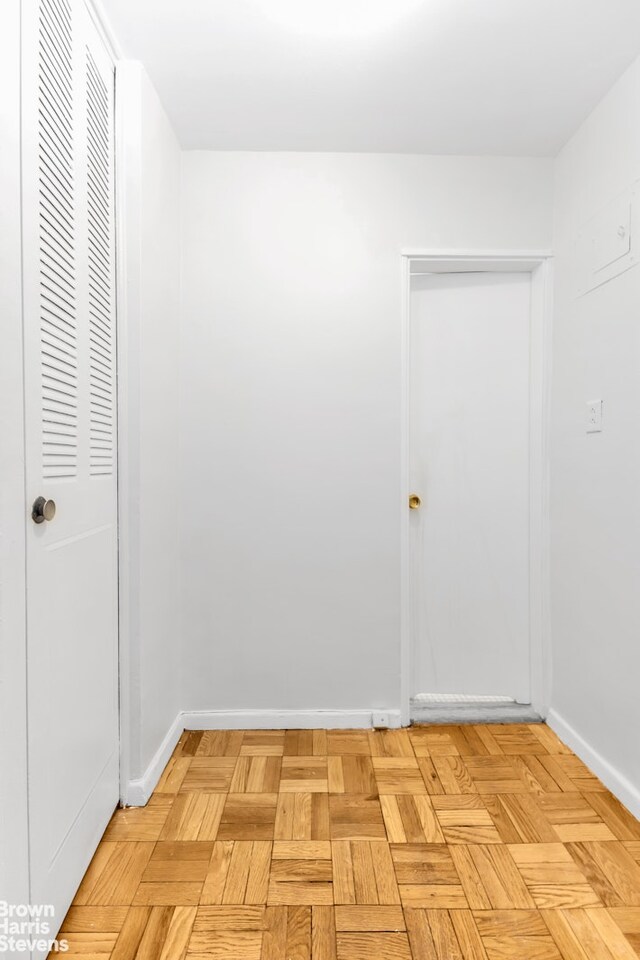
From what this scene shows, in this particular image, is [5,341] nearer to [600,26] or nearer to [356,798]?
[356,798]

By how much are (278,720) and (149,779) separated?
66 cm

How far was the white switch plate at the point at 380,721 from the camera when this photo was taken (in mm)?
2525

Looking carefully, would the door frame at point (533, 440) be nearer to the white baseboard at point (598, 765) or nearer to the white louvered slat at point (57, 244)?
the white baseboard at point (598, 765)

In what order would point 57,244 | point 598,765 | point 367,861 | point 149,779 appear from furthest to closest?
point 598,765
point 149,779
point 367,861
point 57,244

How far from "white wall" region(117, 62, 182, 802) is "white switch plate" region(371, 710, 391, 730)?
82cm

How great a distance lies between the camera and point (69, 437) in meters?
Answer: 1.49

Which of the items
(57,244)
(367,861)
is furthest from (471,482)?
(57,244)

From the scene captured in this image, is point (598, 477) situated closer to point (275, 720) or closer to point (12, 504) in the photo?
point (275, 720)

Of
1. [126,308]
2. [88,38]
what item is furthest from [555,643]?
[88,38]

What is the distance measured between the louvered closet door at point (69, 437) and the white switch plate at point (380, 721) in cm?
107

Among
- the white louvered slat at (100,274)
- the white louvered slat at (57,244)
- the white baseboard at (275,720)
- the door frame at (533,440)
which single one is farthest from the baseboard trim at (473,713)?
the white louvered slat at (57,244)

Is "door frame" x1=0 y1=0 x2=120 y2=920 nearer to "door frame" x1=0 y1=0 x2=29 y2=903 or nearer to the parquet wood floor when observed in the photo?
"door frame" x1=0 y1=0 x2=29 y2=903

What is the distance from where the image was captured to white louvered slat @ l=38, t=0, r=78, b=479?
1339 mm

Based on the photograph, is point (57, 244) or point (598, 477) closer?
point (57, 244)
